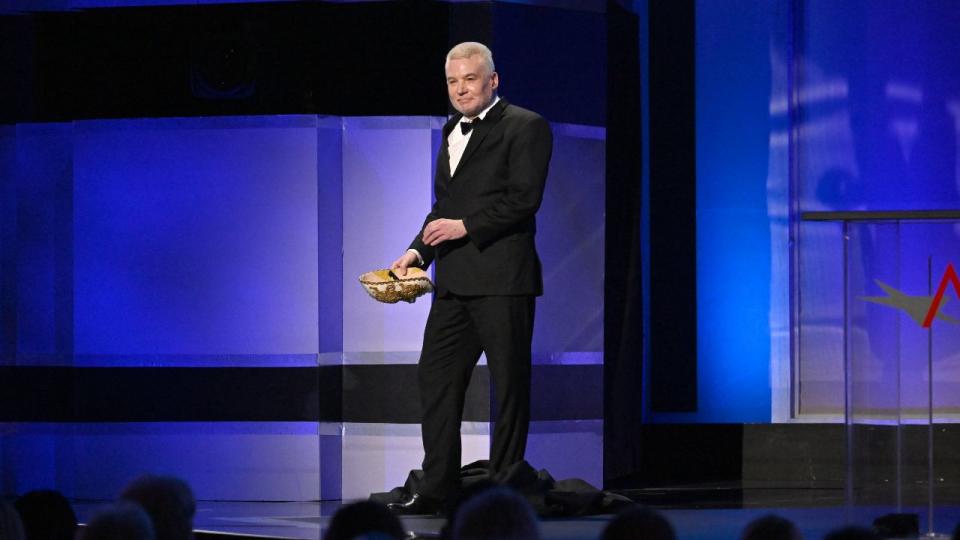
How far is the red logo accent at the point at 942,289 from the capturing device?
4992 mm

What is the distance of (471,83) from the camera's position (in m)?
5.43

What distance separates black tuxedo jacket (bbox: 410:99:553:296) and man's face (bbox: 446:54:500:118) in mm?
65

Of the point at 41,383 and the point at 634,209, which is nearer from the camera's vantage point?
the point at 41,383

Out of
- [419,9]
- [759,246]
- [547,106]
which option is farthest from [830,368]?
[419,9]

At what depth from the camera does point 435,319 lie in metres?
5.59

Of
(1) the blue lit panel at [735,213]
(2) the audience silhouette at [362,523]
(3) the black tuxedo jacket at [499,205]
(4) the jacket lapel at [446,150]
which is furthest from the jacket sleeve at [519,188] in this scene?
(2) the audience silhouette at [362,523]

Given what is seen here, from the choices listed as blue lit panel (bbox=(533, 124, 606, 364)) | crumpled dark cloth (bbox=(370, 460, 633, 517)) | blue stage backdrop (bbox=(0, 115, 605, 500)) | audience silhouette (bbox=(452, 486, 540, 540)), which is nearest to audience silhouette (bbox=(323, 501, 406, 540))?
audience silhouette (bbox=(452, 486, 540, 540))

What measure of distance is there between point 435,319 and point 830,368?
9.11 ft

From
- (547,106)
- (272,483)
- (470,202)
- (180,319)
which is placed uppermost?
(547,106)

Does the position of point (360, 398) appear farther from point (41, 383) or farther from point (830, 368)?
point (830, 368)

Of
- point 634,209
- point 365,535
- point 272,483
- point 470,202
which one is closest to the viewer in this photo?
point 365,535

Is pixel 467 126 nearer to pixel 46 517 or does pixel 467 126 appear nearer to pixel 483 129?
pixel 483 129

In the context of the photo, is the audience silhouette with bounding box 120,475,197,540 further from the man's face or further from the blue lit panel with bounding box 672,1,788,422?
the blue lit panel with bounding box 672,1,788,422

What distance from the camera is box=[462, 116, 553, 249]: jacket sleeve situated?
211 inches
